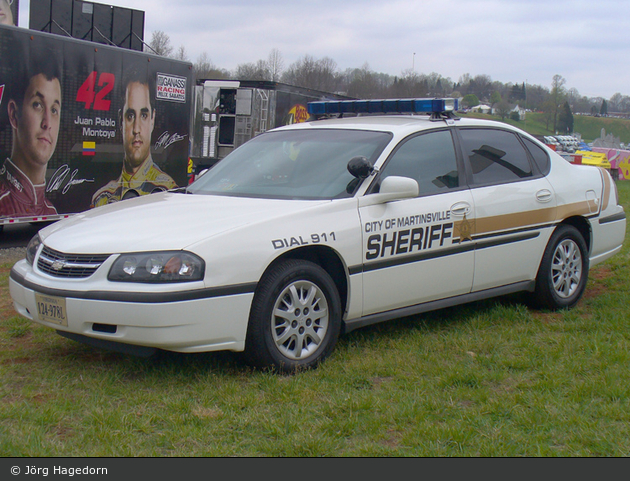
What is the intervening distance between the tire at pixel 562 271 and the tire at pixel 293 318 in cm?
221

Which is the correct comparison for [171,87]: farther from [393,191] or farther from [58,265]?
[58,265]

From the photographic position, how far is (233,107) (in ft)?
58.2

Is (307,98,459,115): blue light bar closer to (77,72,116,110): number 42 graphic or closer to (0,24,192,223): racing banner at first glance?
(0,24,192,223): racing banner

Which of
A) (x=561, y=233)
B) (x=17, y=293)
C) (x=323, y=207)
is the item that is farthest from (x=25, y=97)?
(x=561, y=233)

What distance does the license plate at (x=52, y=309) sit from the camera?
3.90m

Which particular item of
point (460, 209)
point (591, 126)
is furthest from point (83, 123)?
point (591, 126)

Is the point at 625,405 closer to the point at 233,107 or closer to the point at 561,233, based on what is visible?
the point at 561,233

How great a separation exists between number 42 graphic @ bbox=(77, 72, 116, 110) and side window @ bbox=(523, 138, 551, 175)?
6.60 meters

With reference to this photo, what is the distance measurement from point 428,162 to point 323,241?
1.28 metres

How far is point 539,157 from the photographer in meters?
5.94

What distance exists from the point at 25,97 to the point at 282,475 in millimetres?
7764

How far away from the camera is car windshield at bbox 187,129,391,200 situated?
469cm

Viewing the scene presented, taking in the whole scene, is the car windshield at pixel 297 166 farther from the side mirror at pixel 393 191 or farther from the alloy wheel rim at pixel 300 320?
the alloy wheel rim at pixel 300 320
